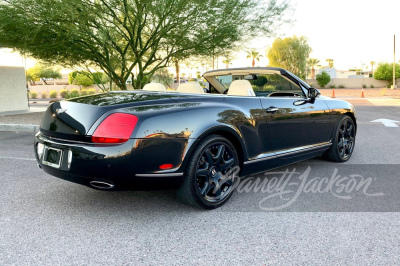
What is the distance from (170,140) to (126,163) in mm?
428

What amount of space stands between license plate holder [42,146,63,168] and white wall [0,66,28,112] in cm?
1539

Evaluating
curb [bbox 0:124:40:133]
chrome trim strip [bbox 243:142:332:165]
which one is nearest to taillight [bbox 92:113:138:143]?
chrome trim strip [bbox 243:142:332:165]

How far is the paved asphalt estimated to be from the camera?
271cm

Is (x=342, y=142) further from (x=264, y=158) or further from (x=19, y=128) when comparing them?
(x=19, y=128)

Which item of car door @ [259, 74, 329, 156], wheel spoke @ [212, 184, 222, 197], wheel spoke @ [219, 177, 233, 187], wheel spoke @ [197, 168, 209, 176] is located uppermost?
car door @ [259, 74, 329, 156]

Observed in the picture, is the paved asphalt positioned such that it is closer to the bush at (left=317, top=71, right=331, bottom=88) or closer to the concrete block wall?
the bush at (left=317, top=71, right=331, bottom=88)

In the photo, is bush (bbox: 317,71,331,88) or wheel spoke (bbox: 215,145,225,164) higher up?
bush (bbox: 317,71,331,88)

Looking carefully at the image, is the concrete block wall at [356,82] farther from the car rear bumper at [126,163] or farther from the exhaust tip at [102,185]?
the exhaust tip at [102,185]

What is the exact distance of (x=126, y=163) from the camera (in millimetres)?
3174

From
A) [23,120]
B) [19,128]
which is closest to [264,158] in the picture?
[19,128]

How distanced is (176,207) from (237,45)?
1167cm

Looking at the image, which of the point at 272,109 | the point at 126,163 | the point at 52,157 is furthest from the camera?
the point at 272,109

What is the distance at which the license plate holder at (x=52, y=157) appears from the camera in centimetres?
340

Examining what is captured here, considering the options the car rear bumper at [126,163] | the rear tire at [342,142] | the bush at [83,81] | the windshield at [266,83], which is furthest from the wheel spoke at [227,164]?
the bush at [83,81]
